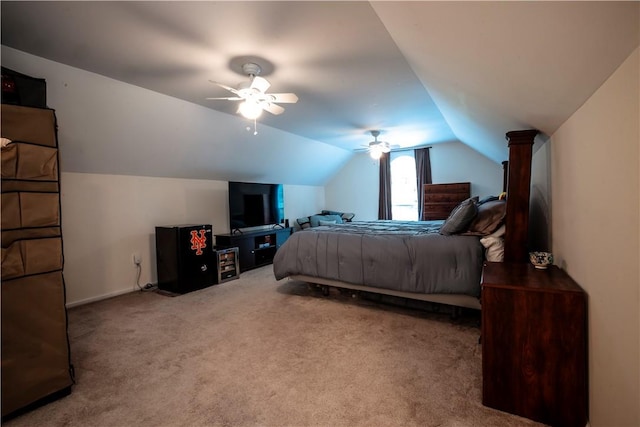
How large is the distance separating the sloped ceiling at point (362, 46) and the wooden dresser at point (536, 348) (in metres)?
0.97

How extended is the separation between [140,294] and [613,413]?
432 centimetres

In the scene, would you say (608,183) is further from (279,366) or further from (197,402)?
(197,402)

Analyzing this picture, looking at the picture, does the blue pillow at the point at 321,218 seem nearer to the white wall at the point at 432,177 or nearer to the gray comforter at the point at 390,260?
the white wall at the point at 432,177

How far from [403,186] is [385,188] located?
427mm

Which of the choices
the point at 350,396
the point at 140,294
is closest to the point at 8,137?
the point at 350,396

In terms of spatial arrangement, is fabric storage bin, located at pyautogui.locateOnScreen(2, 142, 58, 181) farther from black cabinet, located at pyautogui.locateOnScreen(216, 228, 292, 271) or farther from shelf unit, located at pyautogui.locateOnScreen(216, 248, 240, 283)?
black cabinet, located at pyautogui.locateOnScreen(216, 228, 292, 271)

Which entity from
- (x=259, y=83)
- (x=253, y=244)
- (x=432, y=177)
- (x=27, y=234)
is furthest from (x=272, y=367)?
(x=432, y=177)

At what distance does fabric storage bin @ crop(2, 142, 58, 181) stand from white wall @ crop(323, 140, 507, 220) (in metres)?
6.06

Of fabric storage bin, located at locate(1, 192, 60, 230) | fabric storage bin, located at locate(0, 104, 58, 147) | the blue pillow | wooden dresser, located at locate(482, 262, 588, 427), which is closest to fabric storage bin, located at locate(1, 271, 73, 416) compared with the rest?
fabric storage bin, located at locate(1, 192, 60, 230)

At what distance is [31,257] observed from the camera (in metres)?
1.59

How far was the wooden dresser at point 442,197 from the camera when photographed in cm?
556

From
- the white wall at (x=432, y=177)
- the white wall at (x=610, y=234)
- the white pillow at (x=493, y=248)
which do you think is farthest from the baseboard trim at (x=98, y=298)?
the white wall at (x=432, y=177)

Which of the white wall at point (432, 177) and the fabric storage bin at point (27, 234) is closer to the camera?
the fabric storage bin at point (27, 234)

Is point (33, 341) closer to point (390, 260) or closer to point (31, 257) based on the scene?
point (31, 257)
